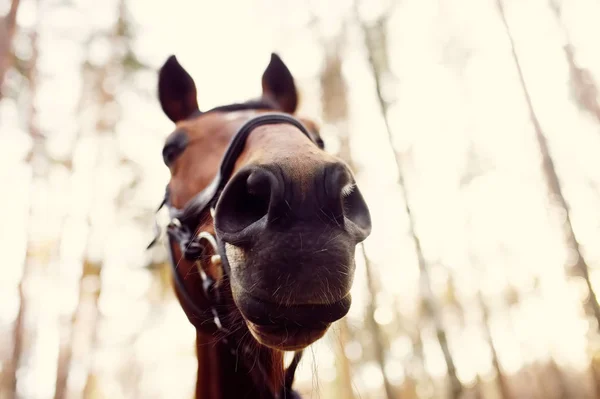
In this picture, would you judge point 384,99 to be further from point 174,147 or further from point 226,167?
point 226,167

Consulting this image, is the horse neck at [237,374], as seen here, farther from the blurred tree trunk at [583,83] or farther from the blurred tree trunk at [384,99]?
the blurred tree trunk at [583,83]

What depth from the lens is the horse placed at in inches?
50.5

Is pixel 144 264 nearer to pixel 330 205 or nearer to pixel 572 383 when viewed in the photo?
pixel 330 205

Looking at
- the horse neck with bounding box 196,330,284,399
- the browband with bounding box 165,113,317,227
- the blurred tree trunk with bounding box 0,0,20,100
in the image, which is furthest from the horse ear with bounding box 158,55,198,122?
the blurred tree trunk with bounding box 0,0,20,100

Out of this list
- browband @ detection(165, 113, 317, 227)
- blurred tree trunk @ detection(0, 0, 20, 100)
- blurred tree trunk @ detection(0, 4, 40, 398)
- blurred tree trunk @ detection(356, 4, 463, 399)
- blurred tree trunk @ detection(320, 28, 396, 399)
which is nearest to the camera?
browband @ detection(165, 113, 317, 227)

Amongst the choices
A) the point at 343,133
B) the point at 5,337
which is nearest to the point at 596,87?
the point at 343,133

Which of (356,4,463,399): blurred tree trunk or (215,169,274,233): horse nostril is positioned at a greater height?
(356,4,463,399): blurred tree trunk

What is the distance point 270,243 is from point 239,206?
0.25 metres

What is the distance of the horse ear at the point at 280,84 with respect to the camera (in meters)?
3.17

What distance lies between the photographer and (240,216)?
57.1 inches

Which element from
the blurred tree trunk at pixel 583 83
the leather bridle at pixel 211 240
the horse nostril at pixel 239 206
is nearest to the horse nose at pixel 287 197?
the horse nostril at pixel 239 206

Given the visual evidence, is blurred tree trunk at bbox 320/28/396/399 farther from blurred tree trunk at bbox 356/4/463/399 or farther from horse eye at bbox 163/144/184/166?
horse eye at bbox 163/144/184/166

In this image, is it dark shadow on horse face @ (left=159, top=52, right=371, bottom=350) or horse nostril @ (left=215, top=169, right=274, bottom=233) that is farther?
horse nostril @ (left=215, top=169, right=274, bottom=233)

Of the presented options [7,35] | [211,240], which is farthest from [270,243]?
[7,35]
